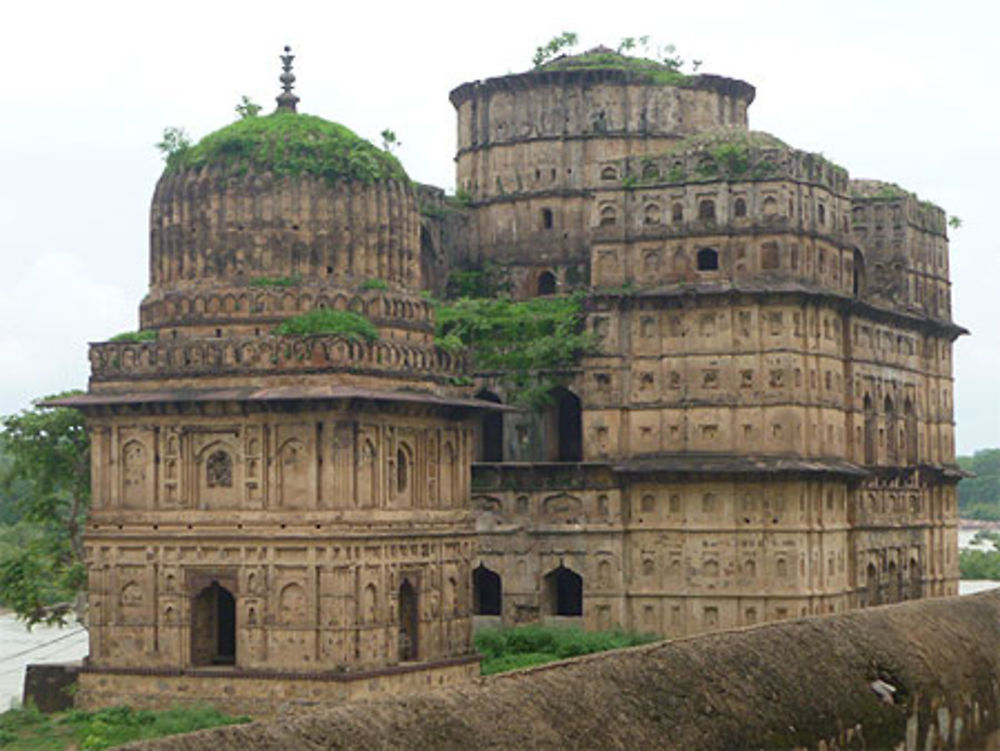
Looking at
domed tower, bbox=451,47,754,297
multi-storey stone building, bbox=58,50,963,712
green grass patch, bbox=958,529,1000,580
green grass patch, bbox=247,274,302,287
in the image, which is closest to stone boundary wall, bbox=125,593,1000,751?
multi-storey stone building, bbox=58,50,963,712

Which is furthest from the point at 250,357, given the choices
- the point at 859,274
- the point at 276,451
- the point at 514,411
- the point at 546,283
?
the point at 859,274

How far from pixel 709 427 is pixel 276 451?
13317 mm

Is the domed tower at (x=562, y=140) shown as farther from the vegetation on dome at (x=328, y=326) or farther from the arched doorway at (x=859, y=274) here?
the vegetation on dome at (x=328, y=326)

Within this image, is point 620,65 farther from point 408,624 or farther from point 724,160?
point 408,624

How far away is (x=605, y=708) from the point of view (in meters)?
19.0

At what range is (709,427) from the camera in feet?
143

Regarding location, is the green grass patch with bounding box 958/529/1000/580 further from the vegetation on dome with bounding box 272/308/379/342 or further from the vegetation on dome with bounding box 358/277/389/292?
the vegetation on dome with bounding box 272/308/379/342

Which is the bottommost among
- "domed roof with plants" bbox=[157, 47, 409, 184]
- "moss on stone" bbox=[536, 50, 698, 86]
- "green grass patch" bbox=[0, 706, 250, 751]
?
"green grass patch" bbox=[0, 706, 250, 751]

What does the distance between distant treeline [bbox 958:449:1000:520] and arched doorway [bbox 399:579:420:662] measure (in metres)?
108

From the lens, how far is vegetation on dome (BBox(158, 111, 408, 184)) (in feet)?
118

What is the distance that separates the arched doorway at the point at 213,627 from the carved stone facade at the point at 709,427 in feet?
35.6

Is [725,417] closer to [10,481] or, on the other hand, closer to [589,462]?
[589,462]

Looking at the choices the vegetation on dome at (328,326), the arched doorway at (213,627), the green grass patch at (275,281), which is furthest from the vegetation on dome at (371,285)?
the arched doorway at (213,627)

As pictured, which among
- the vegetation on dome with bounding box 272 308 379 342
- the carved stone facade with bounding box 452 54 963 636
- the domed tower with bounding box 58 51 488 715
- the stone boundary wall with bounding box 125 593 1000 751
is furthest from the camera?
the carved stone facade with bounding box 452 54 963 636
